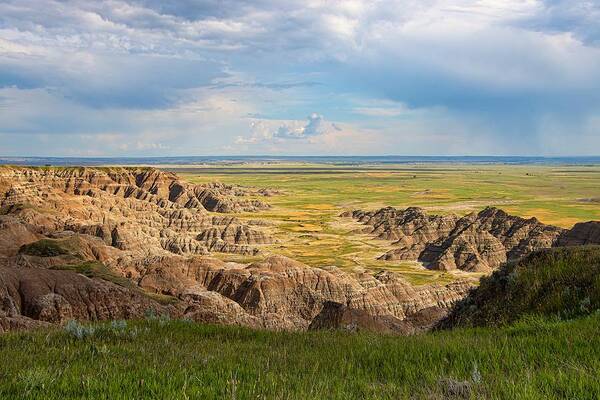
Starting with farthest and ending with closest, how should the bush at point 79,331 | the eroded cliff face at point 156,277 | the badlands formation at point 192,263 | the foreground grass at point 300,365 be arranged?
the badlands formation at point 192,263, the eroded cliff face at point 156,277, the bush at point 79,331, the foreground grass at point 300,365

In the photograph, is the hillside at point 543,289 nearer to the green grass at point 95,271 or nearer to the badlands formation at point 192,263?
the badlands formation at point 192,263

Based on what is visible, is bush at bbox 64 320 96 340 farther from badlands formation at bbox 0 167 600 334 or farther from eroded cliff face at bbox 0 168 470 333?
eroded cliff face at bbox 0 168 470 333


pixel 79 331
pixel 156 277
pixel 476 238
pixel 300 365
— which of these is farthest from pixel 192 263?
pixel 476 238

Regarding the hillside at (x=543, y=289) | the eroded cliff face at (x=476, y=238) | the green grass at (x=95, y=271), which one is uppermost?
the hillside at (x=543, y=289)

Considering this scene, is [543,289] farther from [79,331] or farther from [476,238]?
[476,238]

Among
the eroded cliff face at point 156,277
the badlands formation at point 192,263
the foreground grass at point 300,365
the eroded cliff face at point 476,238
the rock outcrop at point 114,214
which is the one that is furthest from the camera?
the eroded cliff face at point 476,238

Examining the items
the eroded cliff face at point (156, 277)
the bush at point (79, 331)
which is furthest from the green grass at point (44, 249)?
the bush at point (79, 331)

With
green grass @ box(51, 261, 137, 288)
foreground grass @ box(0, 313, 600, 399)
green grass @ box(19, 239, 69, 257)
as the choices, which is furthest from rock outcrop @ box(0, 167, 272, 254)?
foreground grass @ box(0, 313, 600, 399)
